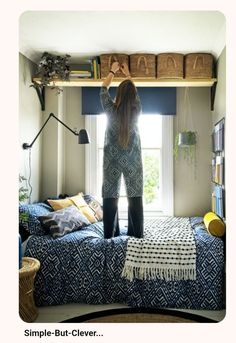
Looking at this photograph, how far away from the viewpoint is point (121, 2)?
4.60ft

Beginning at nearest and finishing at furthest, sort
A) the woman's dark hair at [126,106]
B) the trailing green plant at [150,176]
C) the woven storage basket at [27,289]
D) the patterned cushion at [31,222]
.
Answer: the woven storage basket at [27,289] → the woman's dark hair at [126,106] → the patterned cushion at [31,222] → the trailing green plant at [150,176]

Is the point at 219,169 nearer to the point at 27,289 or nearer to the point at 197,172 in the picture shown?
the point at 197,172

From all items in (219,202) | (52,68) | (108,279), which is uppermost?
(52,68)

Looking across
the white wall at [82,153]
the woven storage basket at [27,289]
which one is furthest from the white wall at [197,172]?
the woven storage basket at [27,289]

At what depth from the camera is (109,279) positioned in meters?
2.39

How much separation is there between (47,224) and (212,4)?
175 cm

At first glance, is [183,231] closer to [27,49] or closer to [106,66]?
[106,66]

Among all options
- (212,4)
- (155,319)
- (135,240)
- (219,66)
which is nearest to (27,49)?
(219,66)

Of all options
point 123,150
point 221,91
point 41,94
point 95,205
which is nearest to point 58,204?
point 95,205

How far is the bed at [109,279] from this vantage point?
92.4 inches

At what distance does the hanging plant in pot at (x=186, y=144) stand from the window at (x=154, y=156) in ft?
0.23

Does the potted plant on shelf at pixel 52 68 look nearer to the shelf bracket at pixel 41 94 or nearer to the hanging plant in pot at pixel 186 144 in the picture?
the shelf bracket at pixel 41 94

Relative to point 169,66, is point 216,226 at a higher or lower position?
lower

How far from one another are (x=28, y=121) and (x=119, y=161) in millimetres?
1066
